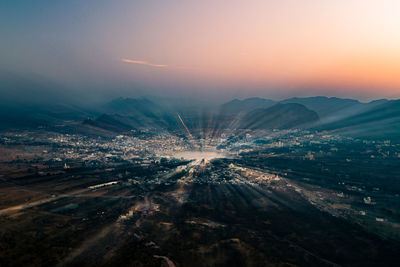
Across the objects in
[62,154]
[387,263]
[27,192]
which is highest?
[62,154]

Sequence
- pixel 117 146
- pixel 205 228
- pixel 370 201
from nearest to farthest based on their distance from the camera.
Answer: pixel 205 228
pixel 370 201
pixel 117 146

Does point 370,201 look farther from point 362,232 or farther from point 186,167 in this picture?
point 186,167

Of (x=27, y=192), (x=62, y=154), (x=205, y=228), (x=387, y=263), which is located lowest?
(x=387, y=263)

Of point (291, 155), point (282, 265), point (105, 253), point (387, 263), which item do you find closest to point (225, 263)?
point (282, 265)

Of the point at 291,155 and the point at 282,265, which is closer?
the point at 282,265

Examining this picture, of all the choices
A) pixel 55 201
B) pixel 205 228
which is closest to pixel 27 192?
pixel 55 201

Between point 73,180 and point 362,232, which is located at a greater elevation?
point 73,180

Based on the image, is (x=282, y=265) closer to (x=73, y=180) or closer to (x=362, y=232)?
(x=362, y=232)

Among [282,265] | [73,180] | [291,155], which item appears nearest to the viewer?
[282,265]

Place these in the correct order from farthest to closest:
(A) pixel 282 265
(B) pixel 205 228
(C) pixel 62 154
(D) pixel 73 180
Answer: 1. (C) pixel 62 154
2. (D) pixel 73 180
3. (B) pixel 205 228
4. (A) pixel 282 265

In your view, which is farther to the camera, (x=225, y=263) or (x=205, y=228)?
(x=205, y=228)
